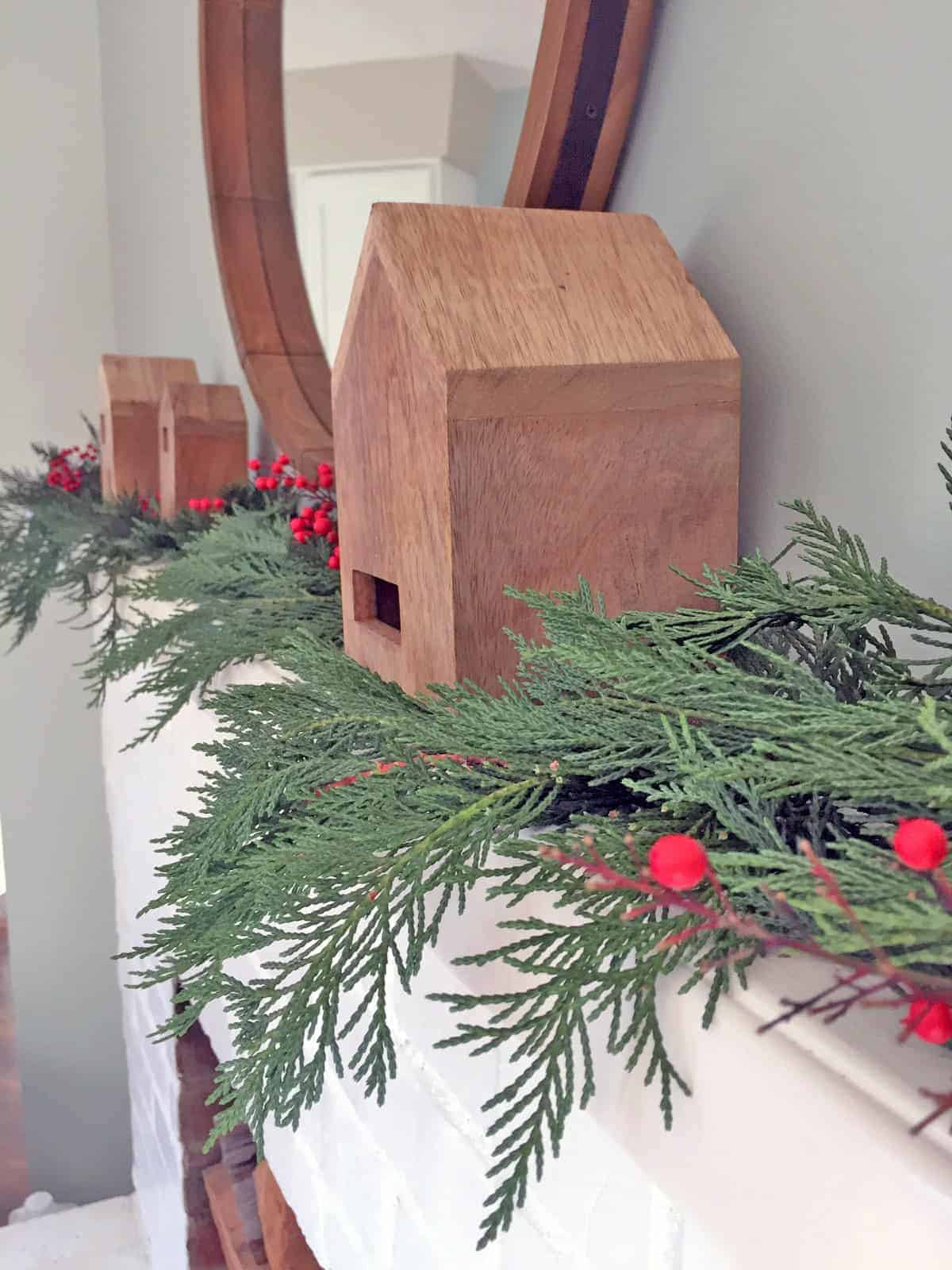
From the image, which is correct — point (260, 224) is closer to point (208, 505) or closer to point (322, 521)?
point (208, 505)

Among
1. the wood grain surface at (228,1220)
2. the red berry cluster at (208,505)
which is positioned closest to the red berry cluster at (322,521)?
the red berry cluster at (208,505)

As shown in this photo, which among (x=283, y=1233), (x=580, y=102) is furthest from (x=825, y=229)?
(x=283, y=1233)

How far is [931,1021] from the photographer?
0.68ft

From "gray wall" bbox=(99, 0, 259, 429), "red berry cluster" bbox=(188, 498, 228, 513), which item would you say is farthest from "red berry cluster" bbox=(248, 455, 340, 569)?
"gray wall" bbox=(99, 0, 259, 429)

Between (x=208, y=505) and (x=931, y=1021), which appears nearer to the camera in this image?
(x=931, y=1021)

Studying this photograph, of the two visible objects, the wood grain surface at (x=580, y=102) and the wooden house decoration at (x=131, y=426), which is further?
the wooden house decoration at (x=131, y=426)

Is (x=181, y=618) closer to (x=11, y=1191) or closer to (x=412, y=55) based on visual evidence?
(x=412, y=55)

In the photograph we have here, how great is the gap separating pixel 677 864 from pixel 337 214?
3.22ft

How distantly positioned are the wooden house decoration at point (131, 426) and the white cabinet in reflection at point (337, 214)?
0.27m

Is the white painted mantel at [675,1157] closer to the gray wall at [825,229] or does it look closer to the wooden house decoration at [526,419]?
the wooden house decoration at [526,419]

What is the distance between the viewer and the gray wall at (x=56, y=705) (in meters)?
1.82

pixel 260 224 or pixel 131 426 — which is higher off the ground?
pixel 260 224

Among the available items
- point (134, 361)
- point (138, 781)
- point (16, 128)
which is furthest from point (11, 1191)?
point (16, 128)

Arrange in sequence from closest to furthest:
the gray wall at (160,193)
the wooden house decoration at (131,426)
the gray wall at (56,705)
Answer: the wooden house decoration at (131,426) → the gray wall at (160,193) → the gray wall at (56,705)
